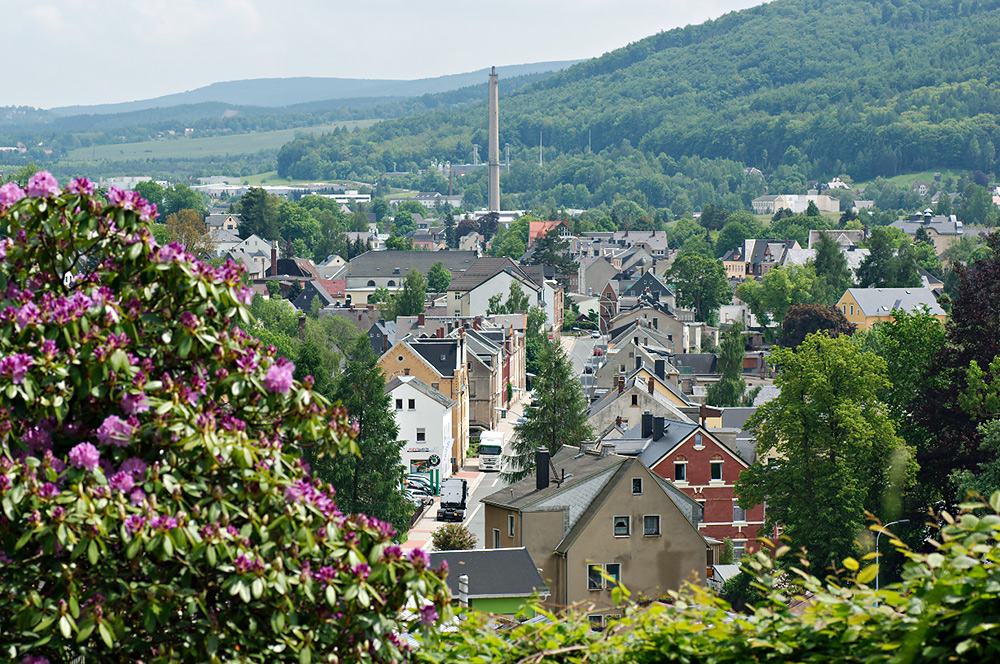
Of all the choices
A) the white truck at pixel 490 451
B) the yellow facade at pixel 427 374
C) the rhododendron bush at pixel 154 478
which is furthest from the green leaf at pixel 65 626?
the yellow facade at pixel 427 374

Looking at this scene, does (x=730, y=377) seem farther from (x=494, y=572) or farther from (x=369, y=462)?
(x=494, y=572)

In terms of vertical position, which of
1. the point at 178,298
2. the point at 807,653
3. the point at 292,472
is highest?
the point at 178,298

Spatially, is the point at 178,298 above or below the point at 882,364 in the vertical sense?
above

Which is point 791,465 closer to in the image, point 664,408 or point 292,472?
point 664,408

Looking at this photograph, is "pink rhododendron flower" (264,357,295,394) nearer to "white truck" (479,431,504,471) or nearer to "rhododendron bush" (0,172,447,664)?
"rhododendron bush" (0,172,447,664)

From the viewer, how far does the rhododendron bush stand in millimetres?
6031

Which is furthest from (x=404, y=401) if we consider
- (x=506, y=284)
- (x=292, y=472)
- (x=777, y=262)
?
(x=777, y=262)

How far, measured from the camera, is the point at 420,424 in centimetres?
5588

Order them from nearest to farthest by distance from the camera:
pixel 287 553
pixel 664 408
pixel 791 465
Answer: pixel 287 553, pixel 791 465, pixel 664 408

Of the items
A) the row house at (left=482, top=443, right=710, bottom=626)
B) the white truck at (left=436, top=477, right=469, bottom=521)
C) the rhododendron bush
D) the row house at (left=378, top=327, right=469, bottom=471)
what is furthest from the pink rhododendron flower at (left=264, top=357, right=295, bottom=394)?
the row house at (left=378, top=327, right=469, bottom=471)

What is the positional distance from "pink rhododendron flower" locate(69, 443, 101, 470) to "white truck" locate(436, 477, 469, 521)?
136 ft

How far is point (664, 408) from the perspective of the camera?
174 ft

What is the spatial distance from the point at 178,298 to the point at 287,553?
4.92ft

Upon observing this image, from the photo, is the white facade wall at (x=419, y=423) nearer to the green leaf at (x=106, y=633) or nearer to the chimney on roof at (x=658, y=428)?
the chimney on roof at (x=658, y=428)
